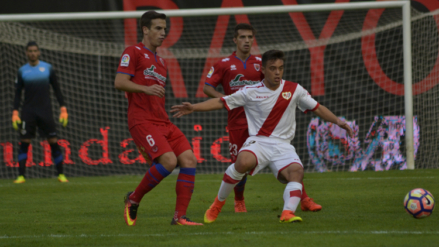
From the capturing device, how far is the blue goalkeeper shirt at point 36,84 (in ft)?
31.6

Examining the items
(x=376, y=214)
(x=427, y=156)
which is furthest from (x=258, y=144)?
(x=427, y=156)

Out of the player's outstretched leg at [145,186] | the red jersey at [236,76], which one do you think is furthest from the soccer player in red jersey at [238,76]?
the player's outstretched leg at [145,186]

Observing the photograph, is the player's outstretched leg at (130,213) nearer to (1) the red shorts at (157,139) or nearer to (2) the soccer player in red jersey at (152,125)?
(2) the soccer player in red jersey at (152,125)

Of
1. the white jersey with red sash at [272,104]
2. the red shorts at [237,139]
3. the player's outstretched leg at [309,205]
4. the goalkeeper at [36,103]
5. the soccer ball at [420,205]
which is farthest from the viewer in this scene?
the goalkeeper at [36,103]

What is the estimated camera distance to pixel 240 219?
5121 mm

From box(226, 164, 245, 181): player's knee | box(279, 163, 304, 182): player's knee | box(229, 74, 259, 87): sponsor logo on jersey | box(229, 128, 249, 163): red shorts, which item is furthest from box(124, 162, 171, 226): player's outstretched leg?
box(229, 74, 259, 87): sponsor logo on jersey

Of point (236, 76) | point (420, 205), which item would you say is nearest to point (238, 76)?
point (236, 76)

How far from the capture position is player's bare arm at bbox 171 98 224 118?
15.9ft

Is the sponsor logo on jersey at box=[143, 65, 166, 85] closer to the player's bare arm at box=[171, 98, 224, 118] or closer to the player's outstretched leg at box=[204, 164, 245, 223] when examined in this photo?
the player's bare arm at box=[171, 98, 224, 118]

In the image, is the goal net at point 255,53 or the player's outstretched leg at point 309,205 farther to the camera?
the goal net at point 255,53

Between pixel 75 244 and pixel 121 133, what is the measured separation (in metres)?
7.69

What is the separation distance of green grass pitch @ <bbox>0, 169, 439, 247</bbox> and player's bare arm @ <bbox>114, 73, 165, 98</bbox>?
1.13m

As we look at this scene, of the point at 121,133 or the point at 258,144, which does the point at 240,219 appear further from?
the point at 121,133

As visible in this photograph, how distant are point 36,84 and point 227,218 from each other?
222 inches
